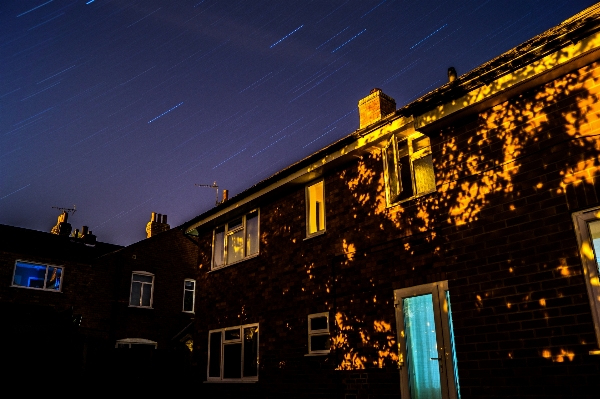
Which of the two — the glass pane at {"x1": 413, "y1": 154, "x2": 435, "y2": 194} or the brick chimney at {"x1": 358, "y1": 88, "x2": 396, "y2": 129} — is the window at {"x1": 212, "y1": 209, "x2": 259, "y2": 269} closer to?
the brick chimney at {"x1": 358, "y1": 88, "x2": 396, "y2": 129}

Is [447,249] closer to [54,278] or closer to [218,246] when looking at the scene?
[218,246]

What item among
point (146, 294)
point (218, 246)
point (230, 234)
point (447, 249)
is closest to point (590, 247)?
point (447, 249)

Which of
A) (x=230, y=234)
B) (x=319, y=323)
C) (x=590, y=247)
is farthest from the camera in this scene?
(x=230, y=234)

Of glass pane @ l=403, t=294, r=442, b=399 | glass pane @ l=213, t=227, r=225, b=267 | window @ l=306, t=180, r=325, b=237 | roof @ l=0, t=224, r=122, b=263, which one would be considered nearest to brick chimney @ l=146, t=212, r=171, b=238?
roof @ l=0, t=224, r=122, b=263

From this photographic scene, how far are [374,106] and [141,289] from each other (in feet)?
52.3

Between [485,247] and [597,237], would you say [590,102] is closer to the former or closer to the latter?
[597,237]

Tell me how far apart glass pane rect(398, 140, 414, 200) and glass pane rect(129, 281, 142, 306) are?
17.1m

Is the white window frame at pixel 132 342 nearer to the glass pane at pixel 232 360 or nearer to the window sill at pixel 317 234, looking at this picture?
the glass pane at pixel 232 360

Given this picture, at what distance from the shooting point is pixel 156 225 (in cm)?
2631

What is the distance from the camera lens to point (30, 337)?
12031 mm

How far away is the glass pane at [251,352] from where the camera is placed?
12.7 m

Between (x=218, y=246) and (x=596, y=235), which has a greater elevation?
(x=218, y=246)

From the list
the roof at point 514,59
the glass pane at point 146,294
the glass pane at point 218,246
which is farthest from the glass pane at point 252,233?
the glass pane at point 146,294

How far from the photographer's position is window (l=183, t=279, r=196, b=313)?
24.2m
